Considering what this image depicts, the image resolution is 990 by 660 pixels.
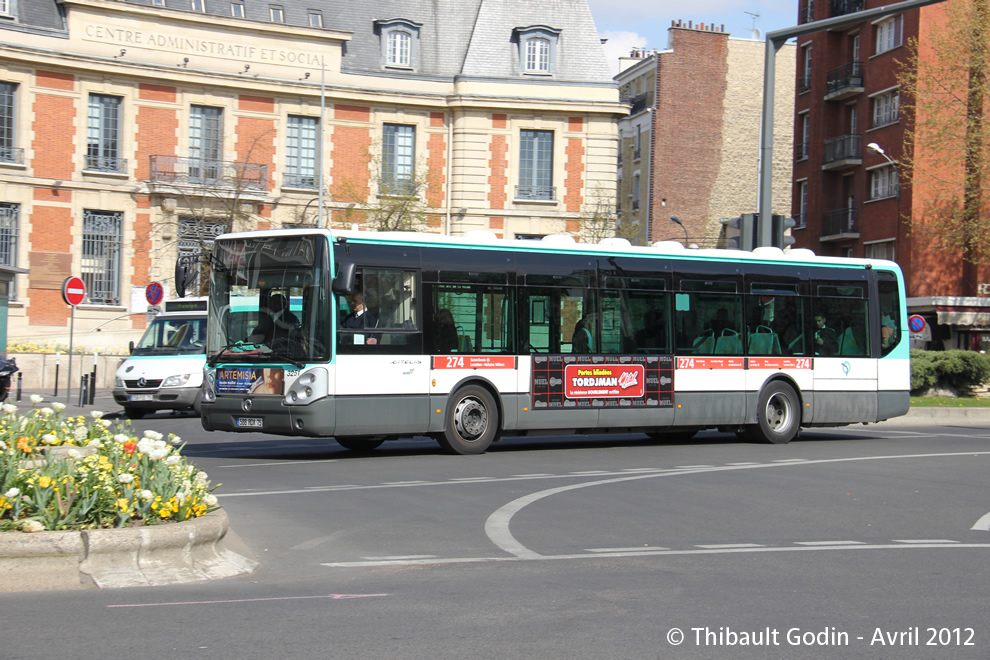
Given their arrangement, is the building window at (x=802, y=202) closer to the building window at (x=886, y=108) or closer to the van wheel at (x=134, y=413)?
the building window at (x=886, y=108)

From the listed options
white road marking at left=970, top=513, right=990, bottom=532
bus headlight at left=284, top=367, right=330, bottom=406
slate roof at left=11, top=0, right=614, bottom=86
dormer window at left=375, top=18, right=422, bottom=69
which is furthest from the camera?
dormer window at left=375, top=18, right=422, bottom=69

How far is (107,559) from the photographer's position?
23.0 ft

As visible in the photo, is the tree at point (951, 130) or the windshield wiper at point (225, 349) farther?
the tree at point (951, 130)

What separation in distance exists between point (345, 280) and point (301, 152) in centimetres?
2904

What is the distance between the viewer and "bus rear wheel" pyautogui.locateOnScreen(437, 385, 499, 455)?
51.6 feet

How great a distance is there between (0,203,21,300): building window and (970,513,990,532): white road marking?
33479 mm

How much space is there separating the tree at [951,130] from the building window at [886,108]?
108 centimetres

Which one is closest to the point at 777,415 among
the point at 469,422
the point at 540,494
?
the point at 469,422

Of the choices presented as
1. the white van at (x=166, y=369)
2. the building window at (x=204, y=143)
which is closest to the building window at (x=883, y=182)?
the building window at (x=204, y=143)

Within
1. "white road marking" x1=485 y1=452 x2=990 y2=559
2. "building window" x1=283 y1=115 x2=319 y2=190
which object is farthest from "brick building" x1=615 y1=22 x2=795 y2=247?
"white road marking" x1=485 y1=452 x2=990 y2=559

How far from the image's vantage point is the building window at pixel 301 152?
42031 mm

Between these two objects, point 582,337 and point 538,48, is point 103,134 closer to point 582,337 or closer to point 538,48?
point 538,48

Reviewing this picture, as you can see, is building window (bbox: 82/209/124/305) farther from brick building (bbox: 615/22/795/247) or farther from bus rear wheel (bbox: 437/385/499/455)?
brick building (bbox: 615/22/795/247)

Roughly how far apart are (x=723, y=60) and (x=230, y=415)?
5717 cm
